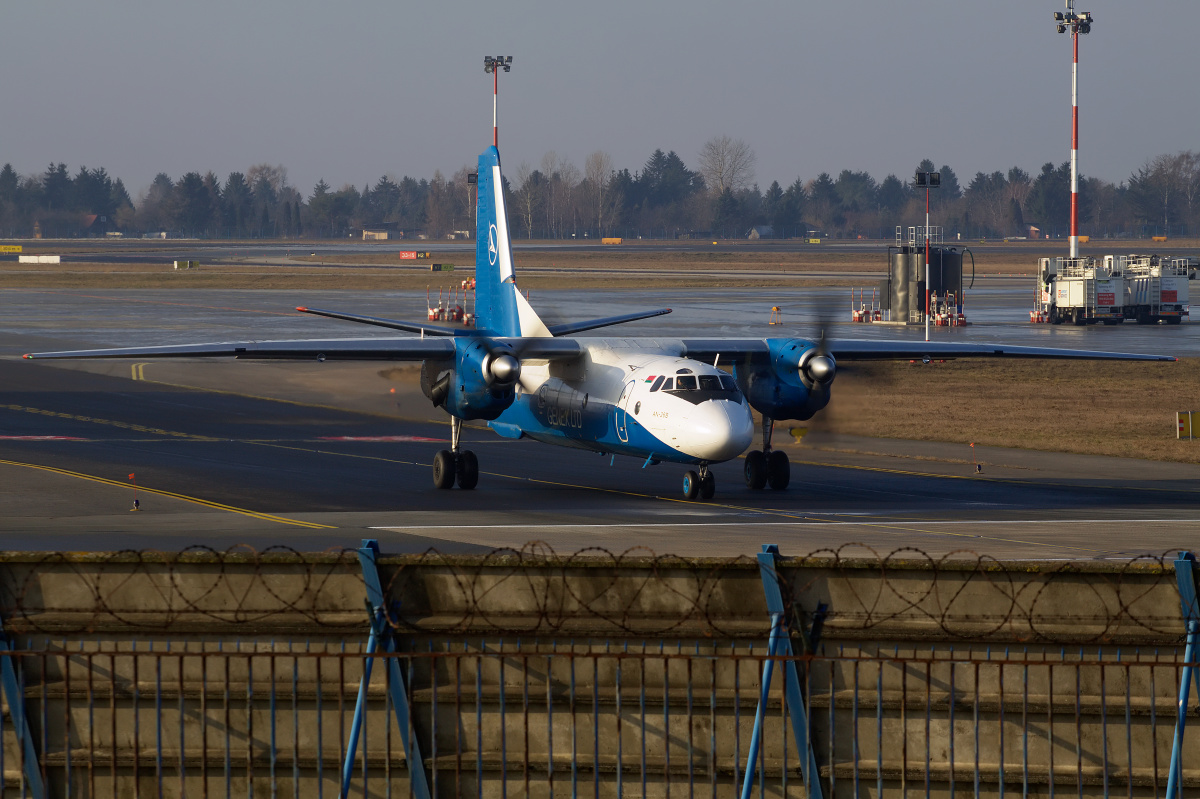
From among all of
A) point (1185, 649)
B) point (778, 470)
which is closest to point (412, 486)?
point (778, 470)

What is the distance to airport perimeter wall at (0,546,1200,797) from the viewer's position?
10016 mm

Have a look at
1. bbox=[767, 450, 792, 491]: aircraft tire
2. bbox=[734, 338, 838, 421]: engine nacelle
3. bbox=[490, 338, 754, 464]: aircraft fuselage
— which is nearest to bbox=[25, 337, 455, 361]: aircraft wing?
bbox=[490, 338, 754, 464]: aircraft fuselage

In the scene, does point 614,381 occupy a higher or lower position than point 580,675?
higher

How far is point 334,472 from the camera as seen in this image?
32625mm

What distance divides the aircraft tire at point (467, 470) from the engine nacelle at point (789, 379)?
6287 millimetres

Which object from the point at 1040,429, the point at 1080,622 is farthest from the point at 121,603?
the point at 1040,429

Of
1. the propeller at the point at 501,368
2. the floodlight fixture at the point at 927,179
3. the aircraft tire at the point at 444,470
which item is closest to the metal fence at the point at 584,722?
the propeller at the point at 501,368

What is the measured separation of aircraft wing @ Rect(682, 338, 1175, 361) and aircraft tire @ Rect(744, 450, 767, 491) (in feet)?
7.64

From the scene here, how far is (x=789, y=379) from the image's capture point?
3036 cm

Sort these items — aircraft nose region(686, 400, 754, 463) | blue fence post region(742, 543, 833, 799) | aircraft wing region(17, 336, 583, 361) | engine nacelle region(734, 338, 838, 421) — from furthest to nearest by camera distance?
engine nacelle region(734, 338, 838, 421) → aircraft wing region(17, 336, 583, 361) → aircraft nose region(686, 400, 754, 463) → blue fence post region(742, 543, 833, 799)

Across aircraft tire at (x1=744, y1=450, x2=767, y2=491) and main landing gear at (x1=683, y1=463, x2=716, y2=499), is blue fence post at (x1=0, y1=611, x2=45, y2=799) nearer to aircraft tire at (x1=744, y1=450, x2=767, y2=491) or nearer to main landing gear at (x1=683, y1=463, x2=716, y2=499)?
main landing gear at (x1=683, y1=463, x2=716, y2=499)

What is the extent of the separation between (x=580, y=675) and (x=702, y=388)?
17.3 m

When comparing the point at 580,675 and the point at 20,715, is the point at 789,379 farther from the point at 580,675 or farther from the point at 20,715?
the point at 20,715

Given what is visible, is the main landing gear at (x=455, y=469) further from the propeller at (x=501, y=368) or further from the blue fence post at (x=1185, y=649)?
the blue fence post at (x=1185, y=649)
